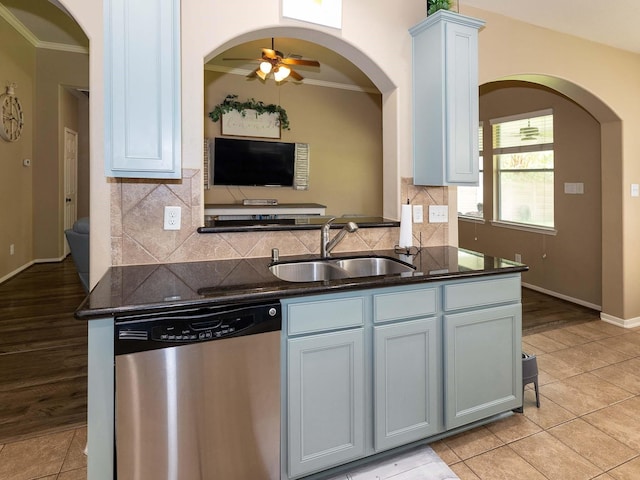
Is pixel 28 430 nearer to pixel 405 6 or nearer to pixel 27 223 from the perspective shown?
pixel 405 6

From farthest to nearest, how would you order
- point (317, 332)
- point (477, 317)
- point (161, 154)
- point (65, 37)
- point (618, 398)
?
point (65, 37) < point (618, 398) < point (477, 317) < point (161, 154) < point (317, 332)

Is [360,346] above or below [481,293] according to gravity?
below

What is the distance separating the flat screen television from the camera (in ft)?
19.8

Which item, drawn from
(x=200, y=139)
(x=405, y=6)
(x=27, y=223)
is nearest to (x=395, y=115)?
(x=405, y=6)

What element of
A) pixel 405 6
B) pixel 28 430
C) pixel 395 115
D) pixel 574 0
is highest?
pixel 574 0

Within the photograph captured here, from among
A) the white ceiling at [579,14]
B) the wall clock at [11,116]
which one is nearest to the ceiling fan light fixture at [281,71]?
the white ceiling at [579,14]

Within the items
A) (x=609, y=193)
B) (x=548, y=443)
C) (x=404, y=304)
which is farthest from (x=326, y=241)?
(x=609, y=193)

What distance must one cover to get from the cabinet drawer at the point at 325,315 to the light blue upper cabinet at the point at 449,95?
1.14 m

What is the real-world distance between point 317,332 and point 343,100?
600 cm

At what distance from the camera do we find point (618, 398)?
8.76ft

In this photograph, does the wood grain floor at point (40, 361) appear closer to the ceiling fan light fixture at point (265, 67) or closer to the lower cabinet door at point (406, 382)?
the lower cabinet door at point (406, 382)

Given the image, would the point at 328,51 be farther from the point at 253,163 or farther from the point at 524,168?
the point at 524,168

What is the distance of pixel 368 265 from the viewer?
248 cm

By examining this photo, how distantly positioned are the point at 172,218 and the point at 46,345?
2098mm
